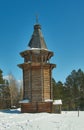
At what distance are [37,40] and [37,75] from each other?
194 inches

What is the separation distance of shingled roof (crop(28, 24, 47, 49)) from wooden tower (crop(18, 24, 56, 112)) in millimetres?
207

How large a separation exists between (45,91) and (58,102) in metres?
2.93

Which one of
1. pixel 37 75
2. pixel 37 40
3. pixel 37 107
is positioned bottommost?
pixel 37 107

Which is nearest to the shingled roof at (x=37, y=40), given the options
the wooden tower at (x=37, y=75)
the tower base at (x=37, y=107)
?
the wooden tower at (x=37, y=75)

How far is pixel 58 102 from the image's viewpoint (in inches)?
1341

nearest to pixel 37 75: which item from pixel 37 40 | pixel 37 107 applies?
pixel 37 107

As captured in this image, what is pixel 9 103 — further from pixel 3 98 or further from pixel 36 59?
pixel 36 59

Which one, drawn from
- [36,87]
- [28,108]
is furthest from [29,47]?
[28,108]

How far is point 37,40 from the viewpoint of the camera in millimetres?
34531

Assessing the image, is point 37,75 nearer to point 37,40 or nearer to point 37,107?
point 37,107

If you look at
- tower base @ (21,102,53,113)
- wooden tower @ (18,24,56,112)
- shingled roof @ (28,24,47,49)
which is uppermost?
shingled roof @ (28,24,47,49)

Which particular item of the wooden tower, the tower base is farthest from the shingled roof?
the tower base

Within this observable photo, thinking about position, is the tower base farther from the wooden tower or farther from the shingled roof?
the shingled roof

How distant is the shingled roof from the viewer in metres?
34.0
